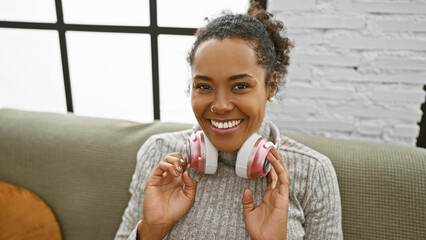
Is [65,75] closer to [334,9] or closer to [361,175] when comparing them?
[334,9]

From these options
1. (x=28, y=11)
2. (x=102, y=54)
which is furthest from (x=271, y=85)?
(x=28, y=11)


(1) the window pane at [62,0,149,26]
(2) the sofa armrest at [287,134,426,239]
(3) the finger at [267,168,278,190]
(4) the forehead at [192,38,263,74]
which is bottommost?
(2) the sofa armrest at [287,134,426,239]

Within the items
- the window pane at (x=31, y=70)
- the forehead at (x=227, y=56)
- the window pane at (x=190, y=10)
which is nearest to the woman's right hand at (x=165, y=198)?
the forehead at (x=227, y=56)

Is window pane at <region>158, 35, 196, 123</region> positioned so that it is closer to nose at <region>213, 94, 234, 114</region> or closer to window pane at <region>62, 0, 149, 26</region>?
window pane at <region>62, 0, 149, 26</region>

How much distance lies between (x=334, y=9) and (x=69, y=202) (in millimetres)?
1516

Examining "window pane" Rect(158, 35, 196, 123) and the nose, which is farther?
"window pane" Rect(158, 35, 196, 123)

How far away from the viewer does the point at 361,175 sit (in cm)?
109

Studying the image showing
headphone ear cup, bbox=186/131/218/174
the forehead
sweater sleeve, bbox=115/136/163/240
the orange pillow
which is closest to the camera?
the forehead

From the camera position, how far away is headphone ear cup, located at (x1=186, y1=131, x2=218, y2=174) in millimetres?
915

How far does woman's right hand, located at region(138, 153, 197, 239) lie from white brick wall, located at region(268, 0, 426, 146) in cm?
69

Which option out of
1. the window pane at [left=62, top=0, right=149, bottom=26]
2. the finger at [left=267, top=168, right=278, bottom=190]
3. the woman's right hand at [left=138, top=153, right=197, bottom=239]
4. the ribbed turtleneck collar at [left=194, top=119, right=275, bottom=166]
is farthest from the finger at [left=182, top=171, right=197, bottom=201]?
the window pane at [left=62, top=0, right=149, bottom=26]

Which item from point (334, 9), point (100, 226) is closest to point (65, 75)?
point (100, 226)

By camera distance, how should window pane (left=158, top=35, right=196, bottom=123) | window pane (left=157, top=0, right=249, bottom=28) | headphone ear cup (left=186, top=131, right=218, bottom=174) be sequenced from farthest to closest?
window pane (left=158, top=35, right=196, bottom=123), window pane (left=157, top=0, right=249, bottom=28), headphone ear cup (left=186, top=131, right=218, bottom=174)

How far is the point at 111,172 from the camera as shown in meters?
1.26
